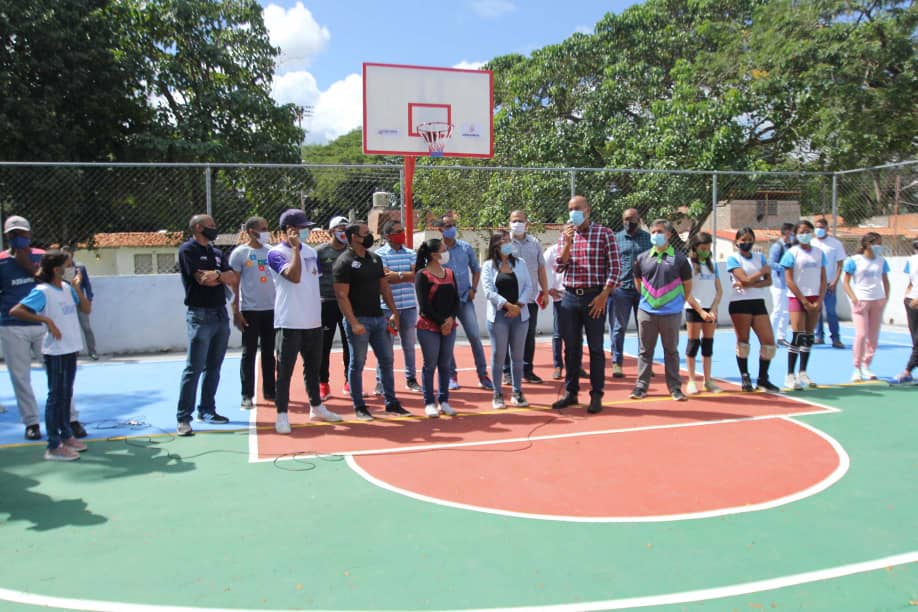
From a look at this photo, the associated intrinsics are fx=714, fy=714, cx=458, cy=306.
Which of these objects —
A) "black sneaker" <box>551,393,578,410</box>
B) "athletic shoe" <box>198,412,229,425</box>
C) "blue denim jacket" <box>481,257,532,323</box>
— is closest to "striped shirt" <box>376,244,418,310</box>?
"blue denim jacket" <box>481,257,532,323</box>

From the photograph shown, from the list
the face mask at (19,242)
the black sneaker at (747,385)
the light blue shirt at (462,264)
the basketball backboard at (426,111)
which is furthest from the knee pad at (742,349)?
the face mask at (19,242)

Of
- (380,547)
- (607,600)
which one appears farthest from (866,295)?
(380,547)

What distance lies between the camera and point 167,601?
11.6ft

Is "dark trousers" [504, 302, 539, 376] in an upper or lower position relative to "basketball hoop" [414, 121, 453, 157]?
lower

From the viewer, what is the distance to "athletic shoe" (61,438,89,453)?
20.1ft

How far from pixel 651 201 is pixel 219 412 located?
11.5m

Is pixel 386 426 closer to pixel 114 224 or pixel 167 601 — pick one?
pixel 167 601

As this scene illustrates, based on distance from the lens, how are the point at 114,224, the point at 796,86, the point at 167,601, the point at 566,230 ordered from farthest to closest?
the point at 796,86
the point at 114,224
the point at 566,230
the point at 167,601

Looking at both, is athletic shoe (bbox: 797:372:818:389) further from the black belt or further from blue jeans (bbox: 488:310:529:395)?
blue jeans (bbox: 488:310:529:395)

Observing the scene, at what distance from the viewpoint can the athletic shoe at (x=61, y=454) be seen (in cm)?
597

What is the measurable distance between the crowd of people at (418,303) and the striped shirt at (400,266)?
16 millimetres

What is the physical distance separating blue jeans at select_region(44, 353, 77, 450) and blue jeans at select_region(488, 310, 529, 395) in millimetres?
3910

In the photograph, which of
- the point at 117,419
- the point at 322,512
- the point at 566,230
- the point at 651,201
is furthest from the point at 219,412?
the point at 651,201

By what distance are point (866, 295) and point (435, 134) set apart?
667cm
